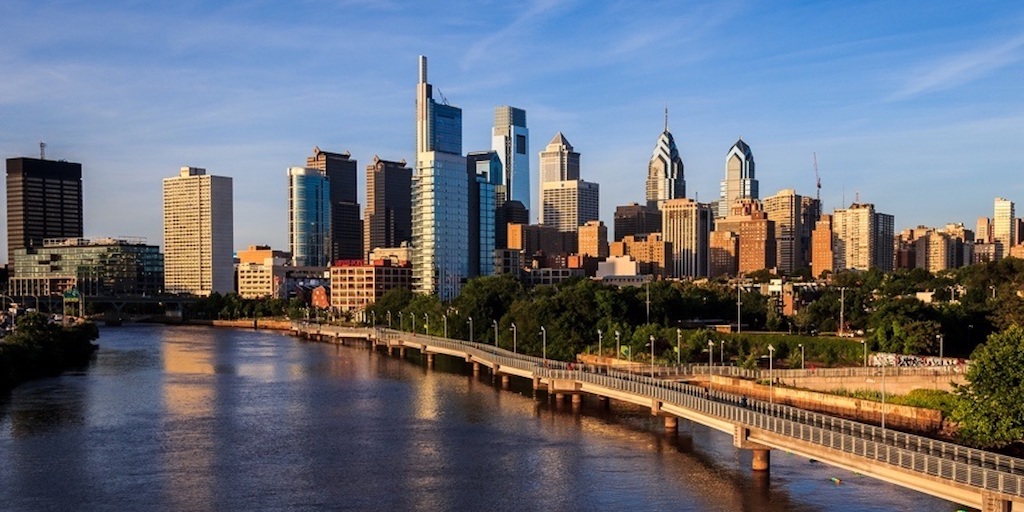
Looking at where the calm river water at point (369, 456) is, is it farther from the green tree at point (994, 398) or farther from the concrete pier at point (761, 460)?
the green tree at point (994, 398)

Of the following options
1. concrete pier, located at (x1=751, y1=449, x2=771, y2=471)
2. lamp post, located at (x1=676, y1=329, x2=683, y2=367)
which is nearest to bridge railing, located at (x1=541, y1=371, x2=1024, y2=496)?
concrete pier, located at (x1=751, y1=449, x2=771, y2=471)

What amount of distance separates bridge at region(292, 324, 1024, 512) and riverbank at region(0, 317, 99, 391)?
5125cm

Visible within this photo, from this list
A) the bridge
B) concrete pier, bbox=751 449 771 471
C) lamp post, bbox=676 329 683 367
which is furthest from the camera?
lamp post, bbox=676 329 683 367

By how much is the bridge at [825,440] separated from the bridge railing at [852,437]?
39mm

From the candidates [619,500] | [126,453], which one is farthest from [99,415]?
[619,500]

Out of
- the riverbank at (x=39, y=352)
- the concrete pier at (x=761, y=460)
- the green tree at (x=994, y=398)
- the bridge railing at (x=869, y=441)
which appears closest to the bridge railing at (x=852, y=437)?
the bridge railing at (x=869, y=441)

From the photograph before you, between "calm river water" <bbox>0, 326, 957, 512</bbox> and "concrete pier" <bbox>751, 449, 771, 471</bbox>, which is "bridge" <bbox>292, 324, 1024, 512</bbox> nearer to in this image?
"concrete pier" <bbox>751, 449, 771, 471</bbox>

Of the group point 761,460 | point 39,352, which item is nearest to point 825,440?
point 761,460

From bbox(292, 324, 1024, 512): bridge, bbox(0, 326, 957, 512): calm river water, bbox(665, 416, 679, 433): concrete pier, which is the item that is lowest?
bbox(0, 326, 957, 512): calm river water

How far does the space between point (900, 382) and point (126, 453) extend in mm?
56607

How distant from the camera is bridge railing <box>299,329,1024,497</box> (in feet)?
130

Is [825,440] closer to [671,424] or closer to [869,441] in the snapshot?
[869,441]

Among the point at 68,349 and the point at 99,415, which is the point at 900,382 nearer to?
the point at 99,415

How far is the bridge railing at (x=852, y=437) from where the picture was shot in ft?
130
